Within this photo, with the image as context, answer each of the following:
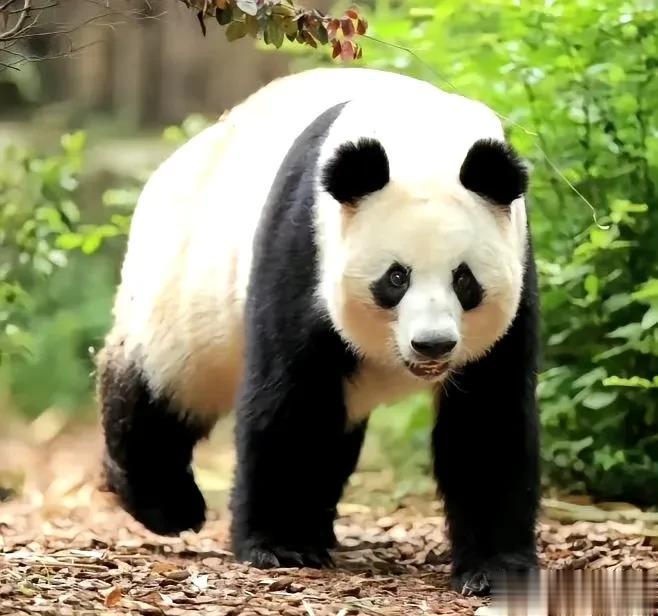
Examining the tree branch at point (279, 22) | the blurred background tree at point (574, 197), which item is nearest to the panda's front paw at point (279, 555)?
the blurred background tree at point (574, 197)

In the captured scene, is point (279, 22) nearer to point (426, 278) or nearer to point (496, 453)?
point (426, 278)

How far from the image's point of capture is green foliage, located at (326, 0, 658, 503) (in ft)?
14.7

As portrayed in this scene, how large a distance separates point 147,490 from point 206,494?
1255 millimetres

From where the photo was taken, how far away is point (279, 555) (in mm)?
3402

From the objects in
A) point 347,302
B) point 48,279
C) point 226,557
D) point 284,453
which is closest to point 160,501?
point 226,557

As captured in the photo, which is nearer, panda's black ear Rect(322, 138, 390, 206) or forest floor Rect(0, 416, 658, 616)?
forest floor Rect(0, 416, 658, 616)

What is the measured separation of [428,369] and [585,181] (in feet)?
6.52

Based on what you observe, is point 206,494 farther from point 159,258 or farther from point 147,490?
point 159,258

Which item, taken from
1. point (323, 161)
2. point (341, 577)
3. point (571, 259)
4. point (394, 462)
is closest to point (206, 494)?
point (394, 462)

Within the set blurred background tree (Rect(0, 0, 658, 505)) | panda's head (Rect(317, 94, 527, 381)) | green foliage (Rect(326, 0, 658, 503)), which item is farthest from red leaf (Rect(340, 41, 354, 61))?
green foliage (Rect(326, 0, 658, 503))

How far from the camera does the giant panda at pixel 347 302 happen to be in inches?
116

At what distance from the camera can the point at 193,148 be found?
4309 mm

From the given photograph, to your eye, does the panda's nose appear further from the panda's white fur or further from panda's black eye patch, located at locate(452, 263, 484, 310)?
panda's black eye patch, located at locate(452, 263, 484, 310)

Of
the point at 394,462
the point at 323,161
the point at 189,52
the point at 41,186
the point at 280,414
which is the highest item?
the point at 323,161
